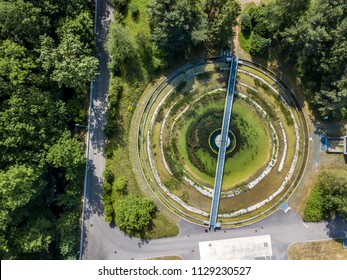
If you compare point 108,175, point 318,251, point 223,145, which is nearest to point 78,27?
point 108,175

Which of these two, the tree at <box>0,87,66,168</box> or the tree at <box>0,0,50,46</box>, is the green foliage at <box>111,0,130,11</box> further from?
the tree at <box>0,87,66,168</box>

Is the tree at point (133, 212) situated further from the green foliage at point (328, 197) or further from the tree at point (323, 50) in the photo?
the tree at point (323, 50)

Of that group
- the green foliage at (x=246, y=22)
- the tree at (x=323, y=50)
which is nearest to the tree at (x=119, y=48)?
the green foliage at (x=246, y=22)

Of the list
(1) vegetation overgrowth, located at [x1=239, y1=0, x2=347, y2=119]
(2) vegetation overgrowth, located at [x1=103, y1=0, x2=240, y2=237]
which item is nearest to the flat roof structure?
(2) vegetation overgrowth, located at [x1=103, y1=0, x2=240, y2=237]

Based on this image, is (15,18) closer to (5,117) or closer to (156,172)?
(5,117)

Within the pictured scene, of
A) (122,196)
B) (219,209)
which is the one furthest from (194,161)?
(122,196)

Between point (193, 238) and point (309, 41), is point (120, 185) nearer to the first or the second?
point (193, 238)
